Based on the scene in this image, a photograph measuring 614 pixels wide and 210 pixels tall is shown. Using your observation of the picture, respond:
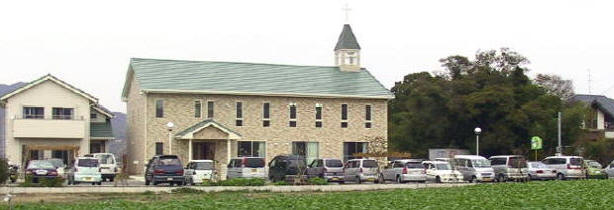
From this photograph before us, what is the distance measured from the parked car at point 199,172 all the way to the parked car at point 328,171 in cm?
452

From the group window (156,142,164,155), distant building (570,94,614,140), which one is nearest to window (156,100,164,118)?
window (156,142,164,155)

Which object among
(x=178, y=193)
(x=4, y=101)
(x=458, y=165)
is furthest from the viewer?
(x=4, y=101)

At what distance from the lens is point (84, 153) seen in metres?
51.7

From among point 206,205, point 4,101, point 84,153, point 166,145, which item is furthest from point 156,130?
point 206,205

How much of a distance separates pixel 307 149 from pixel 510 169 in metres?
14.3

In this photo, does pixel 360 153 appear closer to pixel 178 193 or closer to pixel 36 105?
pixel 36 105

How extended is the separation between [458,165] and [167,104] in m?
16.8

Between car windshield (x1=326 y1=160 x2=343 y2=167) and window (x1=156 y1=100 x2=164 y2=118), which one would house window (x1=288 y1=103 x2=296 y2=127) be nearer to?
window (x1=156 y1=100 x2=164 y2=118)

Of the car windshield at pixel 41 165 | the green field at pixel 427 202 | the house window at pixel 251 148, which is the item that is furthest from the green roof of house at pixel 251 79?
the green field at pixel 427 202

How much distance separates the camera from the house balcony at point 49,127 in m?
49.6

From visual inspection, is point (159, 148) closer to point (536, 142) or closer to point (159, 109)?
point (159, 109)

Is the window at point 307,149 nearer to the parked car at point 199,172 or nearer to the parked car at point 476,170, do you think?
the parked car at point 476,170

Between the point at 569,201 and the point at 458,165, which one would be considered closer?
the point at 569,201

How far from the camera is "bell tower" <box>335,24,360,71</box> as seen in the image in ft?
194
